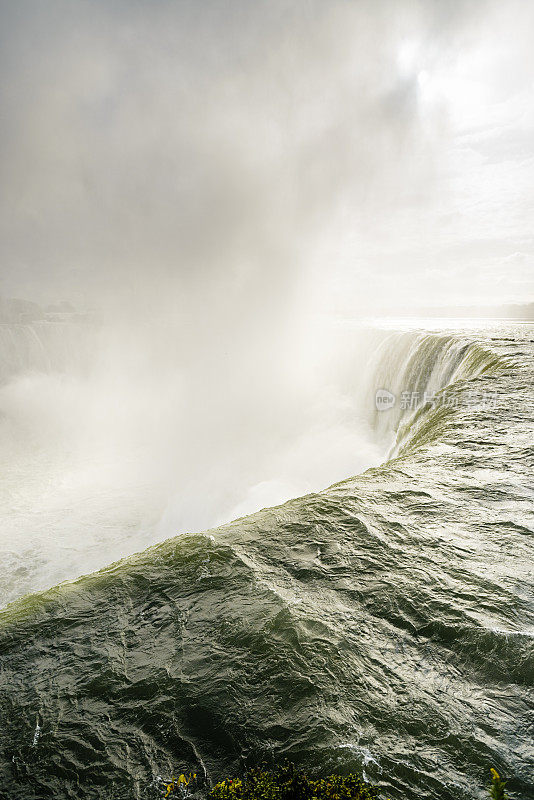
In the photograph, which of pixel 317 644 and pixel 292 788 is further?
pixel 317 644

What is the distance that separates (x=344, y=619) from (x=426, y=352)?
50.6 ft

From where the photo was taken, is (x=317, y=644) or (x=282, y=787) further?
(x=317, y=644)

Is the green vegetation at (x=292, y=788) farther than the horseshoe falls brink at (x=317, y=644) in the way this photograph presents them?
No

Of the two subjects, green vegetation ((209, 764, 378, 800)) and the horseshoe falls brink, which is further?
the horseshoe falls brink

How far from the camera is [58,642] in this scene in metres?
3.08

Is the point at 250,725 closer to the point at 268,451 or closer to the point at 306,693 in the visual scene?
the point at 306,693

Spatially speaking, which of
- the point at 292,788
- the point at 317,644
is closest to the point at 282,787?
the point at 292,788

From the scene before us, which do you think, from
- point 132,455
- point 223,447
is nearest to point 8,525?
point 132,455

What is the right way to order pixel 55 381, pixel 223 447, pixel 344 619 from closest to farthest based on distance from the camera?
pixel 344 619
pixel 223 447
pixel 55 381

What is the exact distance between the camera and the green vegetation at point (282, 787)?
195cm

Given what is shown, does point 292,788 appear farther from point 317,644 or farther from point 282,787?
point 317,644

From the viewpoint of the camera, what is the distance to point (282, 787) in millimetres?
1997

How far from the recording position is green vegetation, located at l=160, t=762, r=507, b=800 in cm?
195

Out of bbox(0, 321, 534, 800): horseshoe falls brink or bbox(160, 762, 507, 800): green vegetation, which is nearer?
bbox(160, 762, 507, 800): green vegetation
